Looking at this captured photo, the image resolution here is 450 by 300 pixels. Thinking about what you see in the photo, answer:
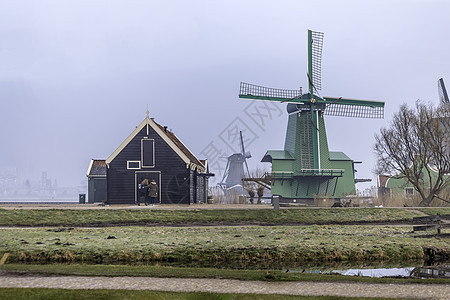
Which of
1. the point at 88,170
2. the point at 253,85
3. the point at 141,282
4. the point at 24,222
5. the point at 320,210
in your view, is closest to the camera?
the point at 141,282

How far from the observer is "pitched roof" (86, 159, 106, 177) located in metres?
48.0

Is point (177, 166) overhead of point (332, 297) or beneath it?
overhead

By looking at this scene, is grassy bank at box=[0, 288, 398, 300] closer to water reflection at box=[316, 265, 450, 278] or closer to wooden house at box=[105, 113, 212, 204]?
A: water reflection at box=[316, 265, 450, 278]

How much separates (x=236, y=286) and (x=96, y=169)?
39.0m

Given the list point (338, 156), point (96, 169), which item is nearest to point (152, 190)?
point (96, 169)

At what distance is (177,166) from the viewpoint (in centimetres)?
3881

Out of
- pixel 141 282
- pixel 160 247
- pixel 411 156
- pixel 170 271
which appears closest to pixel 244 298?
pixel 141 282

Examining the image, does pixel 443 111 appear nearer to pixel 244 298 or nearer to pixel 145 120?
pixel 145 120

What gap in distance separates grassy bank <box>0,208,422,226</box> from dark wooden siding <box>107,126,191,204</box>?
734 cm

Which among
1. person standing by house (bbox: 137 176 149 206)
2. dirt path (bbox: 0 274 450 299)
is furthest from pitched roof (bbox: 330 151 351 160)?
dirt path (bbox: 0 274 450 299)

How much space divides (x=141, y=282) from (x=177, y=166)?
2717cm

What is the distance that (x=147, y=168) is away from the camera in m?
38.7

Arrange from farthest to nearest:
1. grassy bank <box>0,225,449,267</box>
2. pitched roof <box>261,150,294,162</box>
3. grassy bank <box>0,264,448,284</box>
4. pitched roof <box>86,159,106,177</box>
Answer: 1. pitched roof <box>261,150,294,162</box>
2. pitched roof <box>86,159,106,177</box>
3. grassy bank <box>0,225,449,267</box>
4. grassy bank <box>0,264,448,284</box>

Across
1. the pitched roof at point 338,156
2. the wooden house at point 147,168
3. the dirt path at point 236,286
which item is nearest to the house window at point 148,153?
the wooden house at point 147,168
